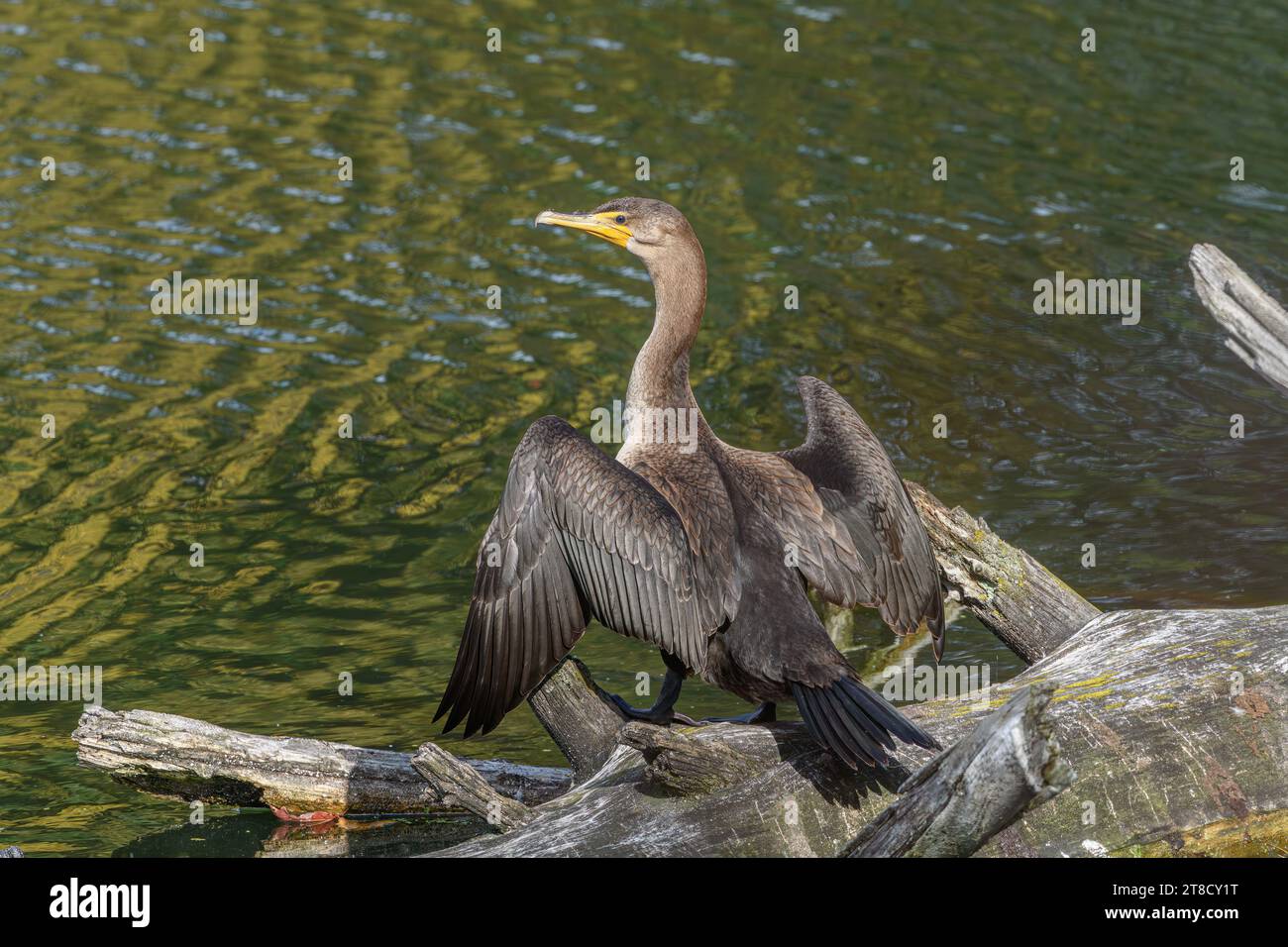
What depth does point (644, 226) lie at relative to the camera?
6926 millimetres

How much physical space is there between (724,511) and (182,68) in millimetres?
11832

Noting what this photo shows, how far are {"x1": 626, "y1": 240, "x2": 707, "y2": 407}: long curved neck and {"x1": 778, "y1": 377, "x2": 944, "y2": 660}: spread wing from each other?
25.3 inches

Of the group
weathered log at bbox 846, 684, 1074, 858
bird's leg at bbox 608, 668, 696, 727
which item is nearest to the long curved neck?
bird's leg at bbox 608, 668, 696, 727

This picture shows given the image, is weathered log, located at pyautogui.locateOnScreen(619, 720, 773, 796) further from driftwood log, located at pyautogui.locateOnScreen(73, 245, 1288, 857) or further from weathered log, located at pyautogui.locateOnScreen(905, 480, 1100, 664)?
Result: weathered log, located at pyautogui.locateOnScreen(905, 480, 1100, 664)

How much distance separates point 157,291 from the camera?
12.2m

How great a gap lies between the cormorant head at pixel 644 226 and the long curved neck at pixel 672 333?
44mm

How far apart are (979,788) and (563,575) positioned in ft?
6.80

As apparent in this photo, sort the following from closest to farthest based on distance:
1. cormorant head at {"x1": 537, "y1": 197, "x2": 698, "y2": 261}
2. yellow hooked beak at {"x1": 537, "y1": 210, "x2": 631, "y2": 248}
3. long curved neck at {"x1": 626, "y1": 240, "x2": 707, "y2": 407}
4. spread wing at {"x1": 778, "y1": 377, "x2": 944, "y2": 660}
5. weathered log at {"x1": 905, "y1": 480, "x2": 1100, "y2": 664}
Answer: spread wing at {"x1": 778, "y1": 377, "x2": 944, "y2": 660} < weathered log at {"x1": 905, "y1": 480, "x2": 1100, "y2": 664} < long curved neck at {"x1": 626, "y1": 240, "x2": 707, "y2": 407} < cormorant head at {"x1": 537, "y1": 197, "x2": 698, "y2": 261} < yellow hooked beak at {"x1": 537, "y1": 210, "x2": 631, "y2": 248}

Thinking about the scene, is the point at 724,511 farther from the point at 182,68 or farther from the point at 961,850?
the point at 182,68

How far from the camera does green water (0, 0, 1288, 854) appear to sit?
27.9 feet

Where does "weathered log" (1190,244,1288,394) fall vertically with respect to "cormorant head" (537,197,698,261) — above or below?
Answer: below

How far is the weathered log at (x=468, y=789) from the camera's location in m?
5.43

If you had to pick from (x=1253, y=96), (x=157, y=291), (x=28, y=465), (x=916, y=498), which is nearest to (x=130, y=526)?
(x=28, y=465)

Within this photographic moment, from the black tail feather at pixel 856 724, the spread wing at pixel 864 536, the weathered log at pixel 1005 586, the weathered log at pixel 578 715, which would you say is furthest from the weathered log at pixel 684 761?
the weathered log at pixel 1005 586
